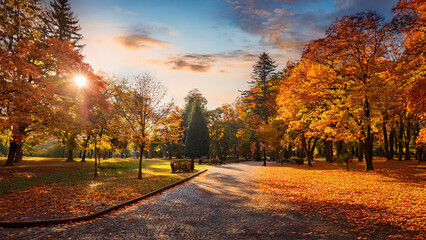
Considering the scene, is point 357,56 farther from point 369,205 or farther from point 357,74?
point 369,205

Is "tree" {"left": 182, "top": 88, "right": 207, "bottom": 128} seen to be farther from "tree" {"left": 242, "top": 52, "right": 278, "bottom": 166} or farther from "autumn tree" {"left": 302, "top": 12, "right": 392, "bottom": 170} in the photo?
"autumn tree" {"left": 302, "top": 12, "right": 392, "bottom": 170}

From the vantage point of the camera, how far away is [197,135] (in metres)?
48.8

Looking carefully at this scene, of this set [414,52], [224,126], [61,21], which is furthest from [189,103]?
[414,52]

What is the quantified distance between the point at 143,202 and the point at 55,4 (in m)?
38.5

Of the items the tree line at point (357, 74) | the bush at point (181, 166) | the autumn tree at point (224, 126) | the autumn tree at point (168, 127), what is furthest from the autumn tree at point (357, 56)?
the autumn tree at point (224, 126)

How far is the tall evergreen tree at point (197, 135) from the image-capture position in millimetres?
48500

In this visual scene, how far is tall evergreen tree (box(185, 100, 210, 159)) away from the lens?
4850 centimetres

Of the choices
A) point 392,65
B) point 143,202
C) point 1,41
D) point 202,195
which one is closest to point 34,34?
point 1,41

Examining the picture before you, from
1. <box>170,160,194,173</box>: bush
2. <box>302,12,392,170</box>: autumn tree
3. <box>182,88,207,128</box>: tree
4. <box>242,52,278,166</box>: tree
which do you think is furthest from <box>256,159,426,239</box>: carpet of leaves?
<box>182,88,207,128</box>: tree

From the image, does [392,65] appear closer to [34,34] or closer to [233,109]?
[34,34]

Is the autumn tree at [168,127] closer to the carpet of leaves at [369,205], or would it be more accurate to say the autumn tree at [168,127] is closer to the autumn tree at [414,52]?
the carpet of leaves at [369,205]

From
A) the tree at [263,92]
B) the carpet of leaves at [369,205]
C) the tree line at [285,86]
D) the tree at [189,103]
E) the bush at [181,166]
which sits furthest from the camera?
the tree at [189,103]

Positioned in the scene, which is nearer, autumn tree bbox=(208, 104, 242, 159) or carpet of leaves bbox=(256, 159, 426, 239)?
carpet of leaves bbox=(256, 159, 426, 239)

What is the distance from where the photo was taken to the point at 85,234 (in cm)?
550
